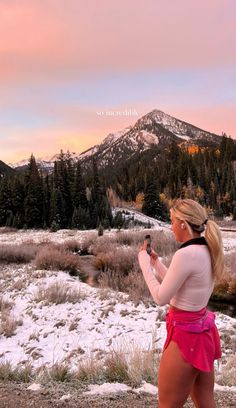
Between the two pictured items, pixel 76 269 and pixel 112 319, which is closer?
pixel 112 319

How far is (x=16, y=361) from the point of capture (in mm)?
7387

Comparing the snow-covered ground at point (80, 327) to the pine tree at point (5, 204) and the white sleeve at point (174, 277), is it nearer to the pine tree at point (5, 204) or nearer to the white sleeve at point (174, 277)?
the white sleeve at point (174, 277)

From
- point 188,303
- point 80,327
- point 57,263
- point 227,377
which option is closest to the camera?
point 188,303

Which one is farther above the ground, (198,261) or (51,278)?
(198,261)

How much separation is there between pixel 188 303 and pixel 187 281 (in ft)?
0.50

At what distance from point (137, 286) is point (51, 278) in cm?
309

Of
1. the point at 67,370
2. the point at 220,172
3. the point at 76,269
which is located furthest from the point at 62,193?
the point at 220,172

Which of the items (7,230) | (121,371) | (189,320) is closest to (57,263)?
(121,371)

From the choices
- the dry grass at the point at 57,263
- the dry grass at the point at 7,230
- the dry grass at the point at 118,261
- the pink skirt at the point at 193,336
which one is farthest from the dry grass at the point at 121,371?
the dry grass at the point at 7,230

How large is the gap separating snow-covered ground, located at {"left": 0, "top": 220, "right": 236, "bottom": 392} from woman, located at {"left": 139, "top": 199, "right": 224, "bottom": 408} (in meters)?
3.79

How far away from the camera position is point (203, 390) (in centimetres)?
297

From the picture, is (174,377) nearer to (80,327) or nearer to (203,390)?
(203,390)

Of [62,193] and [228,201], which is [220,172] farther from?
[62,193]

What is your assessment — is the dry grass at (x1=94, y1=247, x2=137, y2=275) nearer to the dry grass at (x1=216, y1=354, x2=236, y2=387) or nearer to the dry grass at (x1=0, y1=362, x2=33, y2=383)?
the dry grass at (x1=216, y1=354, x2=236, y2=387)
